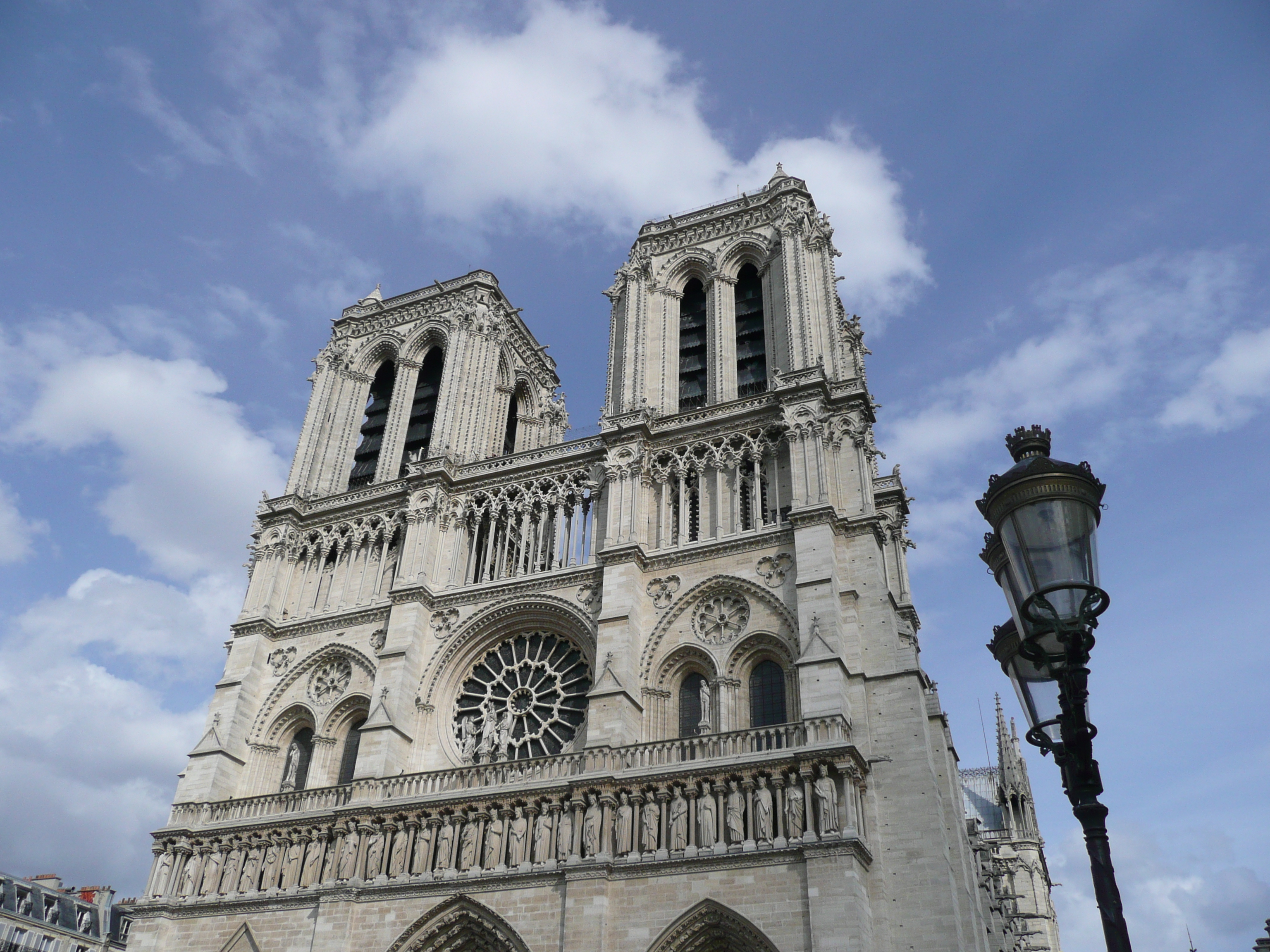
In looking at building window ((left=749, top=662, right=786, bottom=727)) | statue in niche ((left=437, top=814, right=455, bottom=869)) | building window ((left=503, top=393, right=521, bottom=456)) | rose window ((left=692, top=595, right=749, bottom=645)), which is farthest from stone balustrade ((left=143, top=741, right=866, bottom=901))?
building window ((left=503, top=393, right=521, bottom=456))

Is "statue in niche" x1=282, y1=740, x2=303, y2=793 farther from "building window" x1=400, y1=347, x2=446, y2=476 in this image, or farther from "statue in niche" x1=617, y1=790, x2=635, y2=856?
"statue in niche" x1=617, y1=790, x2=635, y2=856

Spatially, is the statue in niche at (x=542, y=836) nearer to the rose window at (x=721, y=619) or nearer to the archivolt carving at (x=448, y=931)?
the archivolt carving at (x=448, y=931)

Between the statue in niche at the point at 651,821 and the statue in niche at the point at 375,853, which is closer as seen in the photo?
the statue in niche at the point at 651,821

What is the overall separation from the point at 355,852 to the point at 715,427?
41.3ft

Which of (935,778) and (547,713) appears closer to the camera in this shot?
(935,778)

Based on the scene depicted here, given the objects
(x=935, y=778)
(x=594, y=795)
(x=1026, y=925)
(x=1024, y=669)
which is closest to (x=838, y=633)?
(x=935, y=778)

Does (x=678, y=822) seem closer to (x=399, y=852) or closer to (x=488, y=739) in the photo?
(x=488, y=739)

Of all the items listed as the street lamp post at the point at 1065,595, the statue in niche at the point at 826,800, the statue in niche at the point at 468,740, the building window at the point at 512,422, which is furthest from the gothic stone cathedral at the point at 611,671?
the street lamp post at the point at 1065,595

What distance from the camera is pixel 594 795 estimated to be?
19.8 metres

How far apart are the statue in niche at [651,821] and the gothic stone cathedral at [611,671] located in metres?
0.06

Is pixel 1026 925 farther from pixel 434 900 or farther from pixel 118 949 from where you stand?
pixel 118 949

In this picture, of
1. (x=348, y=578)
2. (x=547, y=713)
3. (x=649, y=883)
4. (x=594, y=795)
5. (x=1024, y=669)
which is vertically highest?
(x=348, y=578)

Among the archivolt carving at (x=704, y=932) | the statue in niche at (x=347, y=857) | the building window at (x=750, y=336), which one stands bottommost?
the archivolt carving at (x=704, y=932)

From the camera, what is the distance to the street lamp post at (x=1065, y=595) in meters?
5.88
